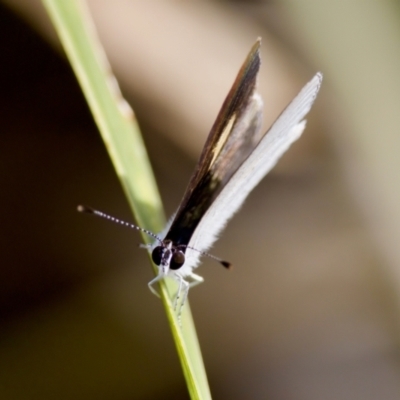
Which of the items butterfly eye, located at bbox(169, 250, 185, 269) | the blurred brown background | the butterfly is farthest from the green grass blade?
the blurred brown background

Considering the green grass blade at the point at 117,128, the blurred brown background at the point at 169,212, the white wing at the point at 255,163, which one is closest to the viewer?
the green grass blade at the point at 117,128

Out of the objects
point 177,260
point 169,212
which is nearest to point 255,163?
point 177,260

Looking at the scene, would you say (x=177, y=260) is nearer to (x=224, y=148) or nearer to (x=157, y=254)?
(x=157, y=254)

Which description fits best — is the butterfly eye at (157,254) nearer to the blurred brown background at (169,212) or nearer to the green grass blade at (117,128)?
the green grass blade at (117,128)

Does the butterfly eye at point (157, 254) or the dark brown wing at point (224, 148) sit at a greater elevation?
the dark brown wing at point (224, 148)

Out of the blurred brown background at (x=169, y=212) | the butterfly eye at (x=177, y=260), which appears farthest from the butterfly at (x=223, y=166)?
the blurred brown background at (x=169, y=212)

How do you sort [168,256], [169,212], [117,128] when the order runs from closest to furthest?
[117,128]
[168,256]
[169,212]

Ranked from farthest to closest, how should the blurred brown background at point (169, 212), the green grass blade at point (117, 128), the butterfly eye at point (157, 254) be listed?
the blurred brown background at point (169, 212)
the butterfly eye at point (157, 254)
the green grass blade at point (117, 128)

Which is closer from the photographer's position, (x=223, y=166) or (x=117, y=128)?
(x=117, y=128)
